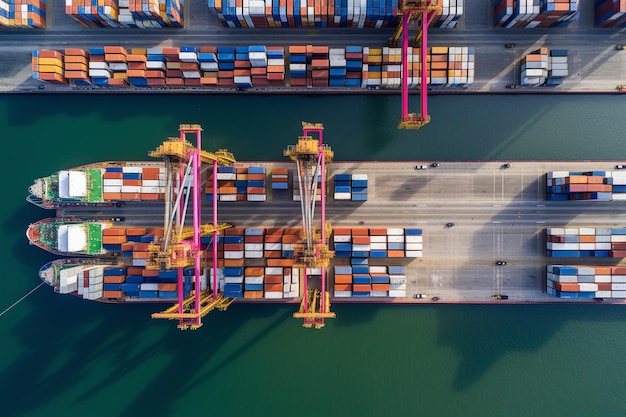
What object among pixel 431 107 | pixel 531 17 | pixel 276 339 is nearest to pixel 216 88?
pixel 431 107

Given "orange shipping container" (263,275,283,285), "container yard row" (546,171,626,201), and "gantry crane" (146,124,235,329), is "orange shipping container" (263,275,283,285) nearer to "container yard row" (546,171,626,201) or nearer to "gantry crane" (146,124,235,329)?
"gantry crane" (146,124,235,329)

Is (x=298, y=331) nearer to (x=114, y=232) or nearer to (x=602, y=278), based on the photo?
(x=114, y=232)

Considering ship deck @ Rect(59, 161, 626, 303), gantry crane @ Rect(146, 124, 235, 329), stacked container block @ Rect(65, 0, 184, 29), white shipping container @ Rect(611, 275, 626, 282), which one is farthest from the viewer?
ship deck @ Rect(59, 161, 626, 303)

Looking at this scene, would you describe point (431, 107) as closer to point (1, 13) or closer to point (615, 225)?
point (615, 225)

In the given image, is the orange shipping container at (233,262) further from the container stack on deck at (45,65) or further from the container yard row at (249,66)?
the container stack on deck at (45,65)

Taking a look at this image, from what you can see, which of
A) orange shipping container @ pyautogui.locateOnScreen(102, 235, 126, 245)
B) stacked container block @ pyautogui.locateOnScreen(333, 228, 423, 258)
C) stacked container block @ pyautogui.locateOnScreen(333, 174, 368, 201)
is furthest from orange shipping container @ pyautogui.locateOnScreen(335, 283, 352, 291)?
orange shipping container @ pyautogui.locateOnScreen(102, 235, 126, 245)

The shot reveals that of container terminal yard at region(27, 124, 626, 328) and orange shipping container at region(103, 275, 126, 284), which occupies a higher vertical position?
container terminal yard at region(27, 124, 626, 328)

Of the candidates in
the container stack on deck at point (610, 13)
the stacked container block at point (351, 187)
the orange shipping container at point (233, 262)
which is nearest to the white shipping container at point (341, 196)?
the stacked container block at point (351, 187)

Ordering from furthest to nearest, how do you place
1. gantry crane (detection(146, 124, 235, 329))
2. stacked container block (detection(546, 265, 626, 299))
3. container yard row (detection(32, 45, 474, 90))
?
container yard row (detection(32, 45, 474, 90)) < stacked container block (detection(546, 265, 626, 299)) < gantry crane (detection(146, 124, 235, 329))
